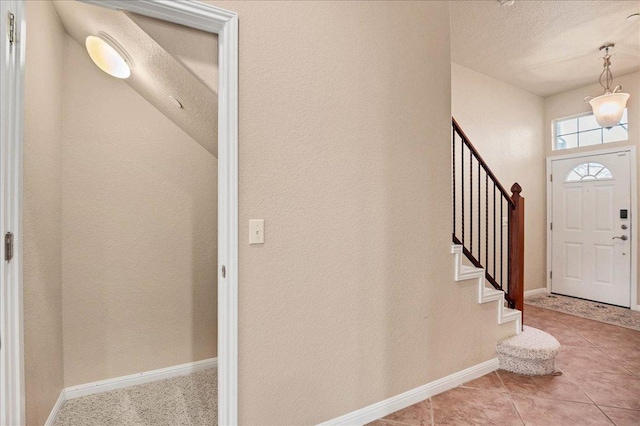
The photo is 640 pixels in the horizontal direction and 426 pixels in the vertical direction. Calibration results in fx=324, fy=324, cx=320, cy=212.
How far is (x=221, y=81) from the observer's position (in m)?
1.47

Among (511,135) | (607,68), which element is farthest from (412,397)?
(607,68)

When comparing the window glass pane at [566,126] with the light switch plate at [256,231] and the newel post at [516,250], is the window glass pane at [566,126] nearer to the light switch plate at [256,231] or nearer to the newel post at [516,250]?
the newel post at [516,250]

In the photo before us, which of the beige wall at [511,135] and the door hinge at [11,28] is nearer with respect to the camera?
the door hinge at [11,28]

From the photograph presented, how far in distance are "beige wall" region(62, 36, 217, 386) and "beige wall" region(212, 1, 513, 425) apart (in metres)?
1.27

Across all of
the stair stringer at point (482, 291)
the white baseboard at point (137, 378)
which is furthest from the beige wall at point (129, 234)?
the stair stringer at point (482, 291)

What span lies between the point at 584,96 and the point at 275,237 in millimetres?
5241

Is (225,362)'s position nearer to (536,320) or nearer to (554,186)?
(536,320)

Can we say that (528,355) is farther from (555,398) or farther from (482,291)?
(482,291)

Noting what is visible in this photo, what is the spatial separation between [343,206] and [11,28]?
151 centimetres

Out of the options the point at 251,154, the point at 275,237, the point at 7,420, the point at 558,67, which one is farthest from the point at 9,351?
the point at 558,67

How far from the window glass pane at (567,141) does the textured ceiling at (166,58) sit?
200 inches

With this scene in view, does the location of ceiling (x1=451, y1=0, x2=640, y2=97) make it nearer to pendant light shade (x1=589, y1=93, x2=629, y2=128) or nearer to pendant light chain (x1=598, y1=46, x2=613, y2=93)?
pendant light chain (x1=598, y1=46, x2=613, y2=93)

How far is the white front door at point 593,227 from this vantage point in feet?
13.8

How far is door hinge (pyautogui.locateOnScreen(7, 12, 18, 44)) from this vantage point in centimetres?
113
